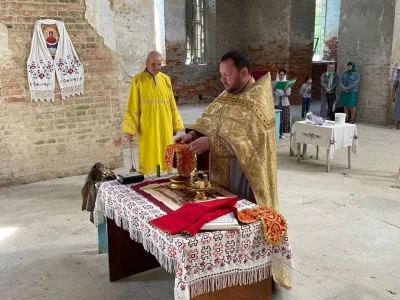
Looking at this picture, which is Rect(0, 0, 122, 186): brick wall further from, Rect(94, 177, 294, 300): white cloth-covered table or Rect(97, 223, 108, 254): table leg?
Rect(94, 177, 294, 300): white cloth-covered table

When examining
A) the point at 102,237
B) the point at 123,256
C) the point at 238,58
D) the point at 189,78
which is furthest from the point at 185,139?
the point at 189,78

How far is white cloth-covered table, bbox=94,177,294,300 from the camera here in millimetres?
2318

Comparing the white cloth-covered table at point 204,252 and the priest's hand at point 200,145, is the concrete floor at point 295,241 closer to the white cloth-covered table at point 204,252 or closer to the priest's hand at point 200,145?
the white cloth-covered table at point 204,252

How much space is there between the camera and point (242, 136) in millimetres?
3078

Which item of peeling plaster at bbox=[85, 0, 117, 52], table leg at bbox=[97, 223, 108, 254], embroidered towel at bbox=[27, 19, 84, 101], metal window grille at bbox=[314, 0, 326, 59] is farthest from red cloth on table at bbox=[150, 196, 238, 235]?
metal window grille at bbox=[314, 0, 326, 59]

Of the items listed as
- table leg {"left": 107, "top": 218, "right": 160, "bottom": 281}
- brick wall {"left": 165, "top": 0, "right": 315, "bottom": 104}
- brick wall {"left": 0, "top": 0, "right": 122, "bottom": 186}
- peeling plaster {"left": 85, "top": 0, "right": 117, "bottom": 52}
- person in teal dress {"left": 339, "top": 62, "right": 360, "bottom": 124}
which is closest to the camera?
table leg {"left": 107, "top": 218, "right": 160, "bottom": 281}

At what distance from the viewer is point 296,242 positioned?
14.4 ft

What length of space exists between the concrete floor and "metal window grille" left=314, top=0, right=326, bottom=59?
40.0ft

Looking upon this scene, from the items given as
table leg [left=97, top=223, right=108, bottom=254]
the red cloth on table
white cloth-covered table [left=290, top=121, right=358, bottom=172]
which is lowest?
table leg [left=97, top=223, right=108, bottom=254]

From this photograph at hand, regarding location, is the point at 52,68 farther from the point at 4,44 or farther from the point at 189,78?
the point at 189,78

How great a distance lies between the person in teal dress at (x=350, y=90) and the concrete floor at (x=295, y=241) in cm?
529

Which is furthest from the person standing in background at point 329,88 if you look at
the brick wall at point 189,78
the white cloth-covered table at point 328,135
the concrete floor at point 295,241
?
the brick wall at point 189,78

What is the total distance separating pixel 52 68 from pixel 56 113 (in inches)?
27.5

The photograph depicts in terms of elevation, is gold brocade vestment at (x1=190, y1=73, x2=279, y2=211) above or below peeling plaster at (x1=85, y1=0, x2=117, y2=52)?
below
